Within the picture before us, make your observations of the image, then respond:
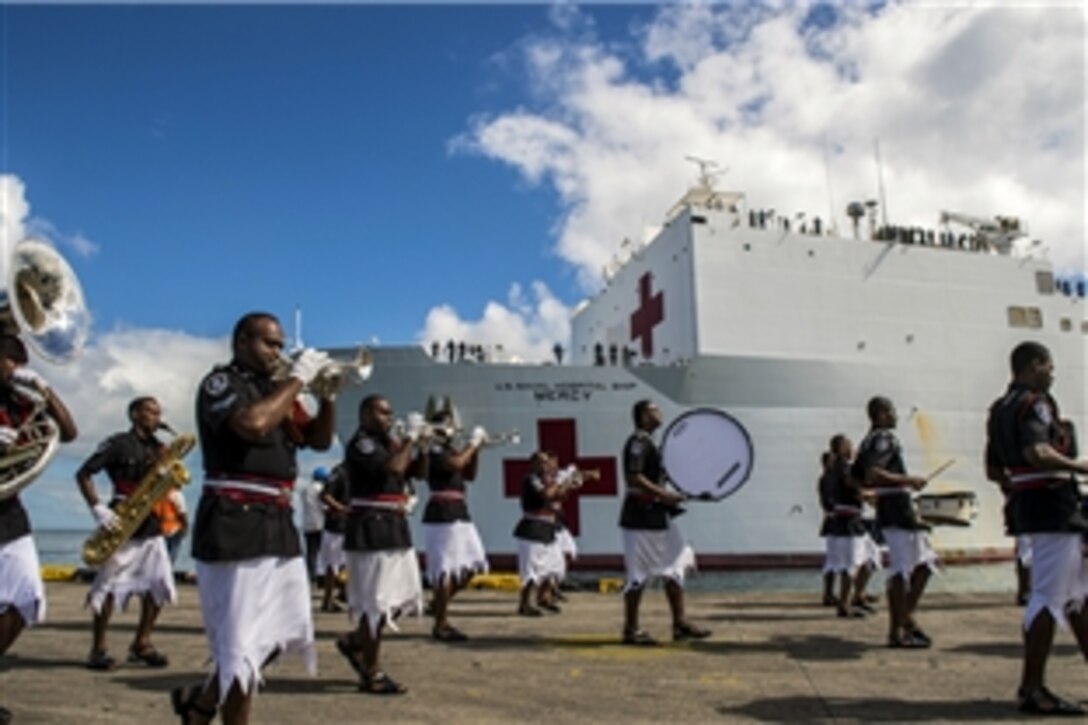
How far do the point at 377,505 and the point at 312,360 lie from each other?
2591 millimetres

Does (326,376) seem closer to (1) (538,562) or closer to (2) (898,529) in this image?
(2) (898,529)

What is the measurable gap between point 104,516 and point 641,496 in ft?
13.0

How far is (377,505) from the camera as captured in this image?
600cm

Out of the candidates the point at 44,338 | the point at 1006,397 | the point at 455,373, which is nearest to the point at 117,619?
the point at 44,338

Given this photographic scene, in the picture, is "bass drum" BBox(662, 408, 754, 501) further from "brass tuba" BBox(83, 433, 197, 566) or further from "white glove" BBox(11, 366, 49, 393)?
"white glove" BBox(11, 366, 49, 393)

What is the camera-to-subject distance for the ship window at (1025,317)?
2466 cm

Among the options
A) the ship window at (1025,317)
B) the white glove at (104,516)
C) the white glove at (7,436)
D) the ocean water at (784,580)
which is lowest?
the ocean water at (784,580)

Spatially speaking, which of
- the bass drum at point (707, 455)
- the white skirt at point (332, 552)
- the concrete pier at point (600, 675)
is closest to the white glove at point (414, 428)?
the concrete pier at point (600, 675)

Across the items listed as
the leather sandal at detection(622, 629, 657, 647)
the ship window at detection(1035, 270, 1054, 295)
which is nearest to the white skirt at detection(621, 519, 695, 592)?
the leather sandal at detection(622, 629, 657, 647)

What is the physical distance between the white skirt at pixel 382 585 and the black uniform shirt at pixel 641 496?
6.89 ft

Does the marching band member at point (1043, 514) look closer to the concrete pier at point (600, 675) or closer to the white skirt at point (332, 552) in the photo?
the concrete pier at point (600, 675)

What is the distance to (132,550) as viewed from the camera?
6.56 m

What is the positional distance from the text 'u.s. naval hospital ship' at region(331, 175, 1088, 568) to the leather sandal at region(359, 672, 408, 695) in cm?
1429

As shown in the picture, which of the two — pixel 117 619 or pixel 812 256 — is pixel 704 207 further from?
pixel 117 619
